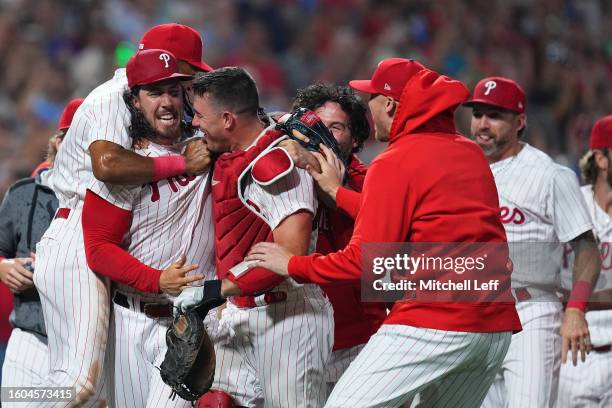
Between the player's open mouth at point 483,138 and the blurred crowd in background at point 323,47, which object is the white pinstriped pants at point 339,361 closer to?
the player's open mouth at point 483,138

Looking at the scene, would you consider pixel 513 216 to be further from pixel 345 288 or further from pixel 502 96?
pixel 345 288

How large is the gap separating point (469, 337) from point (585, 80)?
8276 millimetres

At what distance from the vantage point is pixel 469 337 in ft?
13.6

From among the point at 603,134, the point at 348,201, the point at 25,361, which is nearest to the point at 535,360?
the point at 603,134

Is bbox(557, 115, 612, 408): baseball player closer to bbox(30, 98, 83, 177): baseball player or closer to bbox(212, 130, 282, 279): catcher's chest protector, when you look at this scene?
bbox(212, 130, 282, 279): catcher's chest protector

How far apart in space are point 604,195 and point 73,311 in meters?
3.46

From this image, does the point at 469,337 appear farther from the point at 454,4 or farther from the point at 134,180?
the point at 454,4

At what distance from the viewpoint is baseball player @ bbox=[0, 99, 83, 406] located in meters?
5.74

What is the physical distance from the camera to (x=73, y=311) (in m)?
4.96

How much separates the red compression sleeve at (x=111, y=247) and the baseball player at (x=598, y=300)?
2611 millimetres

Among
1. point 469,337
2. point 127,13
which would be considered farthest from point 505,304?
point 127,13

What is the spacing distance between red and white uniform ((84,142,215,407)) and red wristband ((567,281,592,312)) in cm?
209

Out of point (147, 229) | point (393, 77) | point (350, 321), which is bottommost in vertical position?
point (350, 321)

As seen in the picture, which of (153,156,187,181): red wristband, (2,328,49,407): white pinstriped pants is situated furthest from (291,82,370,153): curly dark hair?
(2,328,49,407): white pinstriped pants
